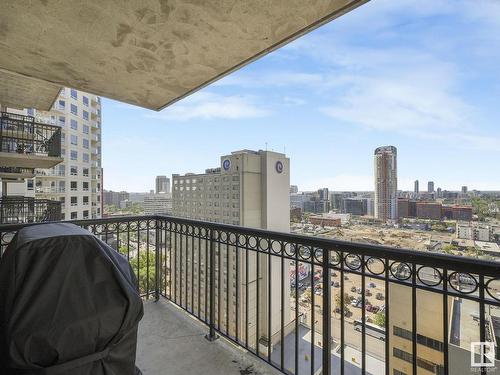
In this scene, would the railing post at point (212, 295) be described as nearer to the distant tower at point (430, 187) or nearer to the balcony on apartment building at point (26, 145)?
the balcony on apartment building at point (26, 145)

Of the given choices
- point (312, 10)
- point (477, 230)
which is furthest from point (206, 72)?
point (477, 230)

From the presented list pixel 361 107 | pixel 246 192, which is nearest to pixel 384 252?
pixel 246 192

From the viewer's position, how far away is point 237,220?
19.9 m

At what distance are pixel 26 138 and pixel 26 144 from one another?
9.2 inches

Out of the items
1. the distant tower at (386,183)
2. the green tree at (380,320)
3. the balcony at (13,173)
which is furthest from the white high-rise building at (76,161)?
the green tree at (380,320)

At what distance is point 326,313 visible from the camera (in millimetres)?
1689

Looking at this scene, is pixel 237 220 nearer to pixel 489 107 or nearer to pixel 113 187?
pixel 489 107

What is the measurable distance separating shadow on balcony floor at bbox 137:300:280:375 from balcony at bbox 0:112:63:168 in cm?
572

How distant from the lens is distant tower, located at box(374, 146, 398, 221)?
7691 millimetres

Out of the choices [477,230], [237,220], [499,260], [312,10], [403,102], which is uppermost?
[403,102]

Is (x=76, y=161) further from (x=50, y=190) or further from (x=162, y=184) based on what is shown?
(x=162, y=184)

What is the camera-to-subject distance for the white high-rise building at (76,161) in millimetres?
22370

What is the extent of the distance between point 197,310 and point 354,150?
27470 millimetres

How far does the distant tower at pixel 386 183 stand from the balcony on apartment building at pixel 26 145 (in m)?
9.03
